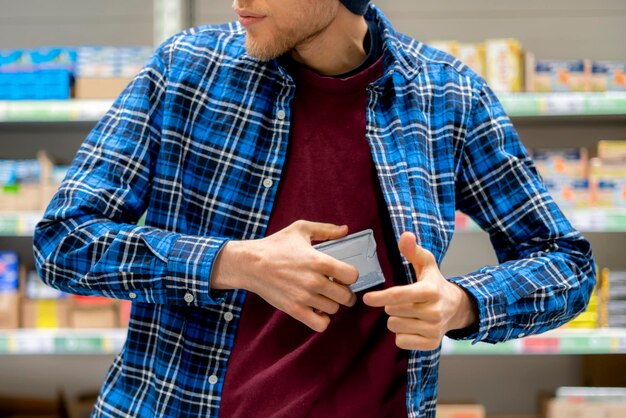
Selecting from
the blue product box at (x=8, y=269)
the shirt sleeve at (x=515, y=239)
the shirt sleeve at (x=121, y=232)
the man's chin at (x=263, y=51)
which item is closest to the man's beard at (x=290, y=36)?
the man's chin at (x=263, y=51)

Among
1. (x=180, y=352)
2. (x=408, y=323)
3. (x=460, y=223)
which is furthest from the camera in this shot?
(x=460, y=223)

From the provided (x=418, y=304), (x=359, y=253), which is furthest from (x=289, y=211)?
(x=418, y=304)

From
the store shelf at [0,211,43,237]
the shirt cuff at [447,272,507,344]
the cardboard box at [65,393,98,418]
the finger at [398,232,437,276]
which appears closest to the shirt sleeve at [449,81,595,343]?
the shirt cuff at [447,272,507,344]

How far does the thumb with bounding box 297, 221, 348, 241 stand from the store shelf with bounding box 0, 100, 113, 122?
1.66 metres

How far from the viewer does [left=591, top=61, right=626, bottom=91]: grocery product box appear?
2.53 m

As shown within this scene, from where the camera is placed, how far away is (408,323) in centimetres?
95

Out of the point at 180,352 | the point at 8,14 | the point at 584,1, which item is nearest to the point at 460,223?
the point at 584,1

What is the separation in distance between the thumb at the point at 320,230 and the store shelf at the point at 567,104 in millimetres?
1569

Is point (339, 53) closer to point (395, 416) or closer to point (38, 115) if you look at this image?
point (395, 416)

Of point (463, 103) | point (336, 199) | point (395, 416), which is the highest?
point (463, 103)

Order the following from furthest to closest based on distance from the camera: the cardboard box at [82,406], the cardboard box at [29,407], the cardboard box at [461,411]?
the cardboard box at [29,407] → the cardboard box at [82,406] → the cardboard box at [461,411]

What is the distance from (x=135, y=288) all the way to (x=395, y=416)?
412 mm

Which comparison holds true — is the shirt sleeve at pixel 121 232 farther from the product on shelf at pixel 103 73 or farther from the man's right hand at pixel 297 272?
the product on shelf at pixel 103 73

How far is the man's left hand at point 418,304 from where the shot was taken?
0.92m
